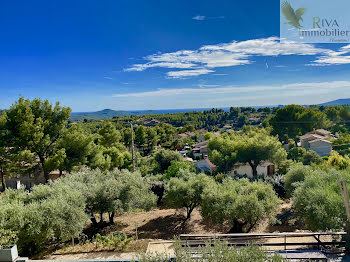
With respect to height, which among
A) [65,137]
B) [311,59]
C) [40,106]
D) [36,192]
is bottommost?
[36,192]

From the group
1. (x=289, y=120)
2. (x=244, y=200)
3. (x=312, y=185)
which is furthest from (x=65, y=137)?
(x=289, y=120)

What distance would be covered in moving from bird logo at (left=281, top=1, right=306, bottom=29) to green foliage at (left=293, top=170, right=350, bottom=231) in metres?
6.48

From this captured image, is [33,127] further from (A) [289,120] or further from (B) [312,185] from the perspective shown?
(A) [289,120]

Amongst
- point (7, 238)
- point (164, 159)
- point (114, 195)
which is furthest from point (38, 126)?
point (164, 159)

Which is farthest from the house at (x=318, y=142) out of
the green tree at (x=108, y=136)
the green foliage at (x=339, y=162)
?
the green tree at (x=108, y=136)

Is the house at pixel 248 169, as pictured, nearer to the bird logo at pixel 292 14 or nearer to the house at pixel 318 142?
the house at pixel 318 142

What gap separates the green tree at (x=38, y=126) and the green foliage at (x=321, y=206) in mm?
12885

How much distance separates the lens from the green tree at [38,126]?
42.7 ft

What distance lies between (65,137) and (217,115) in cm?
6510

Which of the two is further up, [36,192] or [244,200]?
[36,192]

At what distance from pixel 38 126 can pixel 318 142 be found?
26099mm

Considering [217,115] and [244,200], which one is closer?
[244,200]

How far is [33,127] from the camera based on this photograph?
1311 cm

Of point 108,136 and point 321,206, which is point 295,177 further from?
point 108,136
